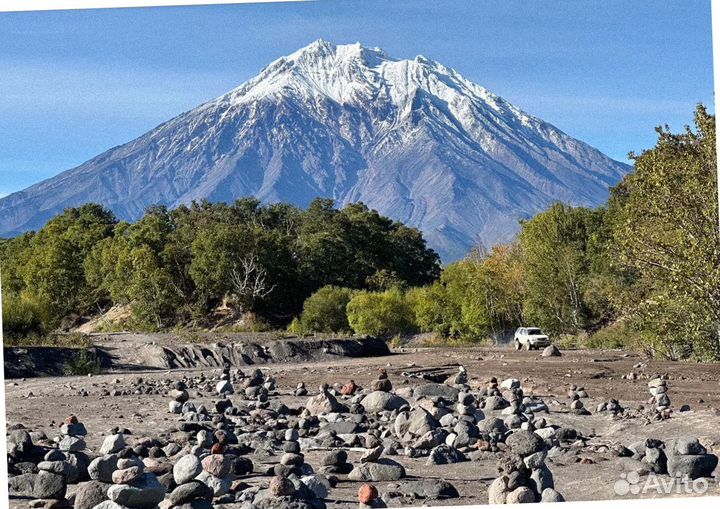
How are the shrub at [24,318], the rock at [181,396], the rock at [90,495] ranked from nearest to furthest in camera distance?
1. the rock at [90,495]
2. the rock at [181,396]
3. the shrub at [24,318]

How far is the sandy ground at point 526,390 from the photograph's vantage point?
8.75 m

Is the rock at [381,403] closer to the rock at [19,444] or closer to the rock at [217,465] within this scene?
the rock at [217,465]

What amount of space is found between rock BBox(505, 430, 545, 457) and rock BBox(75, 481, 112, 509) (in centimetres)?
486

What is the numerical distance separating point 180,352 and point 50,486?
22.4 m

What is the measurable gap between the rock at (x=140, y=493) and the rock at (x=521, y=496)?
2.91m

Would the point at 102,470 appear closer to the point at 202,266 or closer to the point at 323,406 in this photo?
the point at 323,406

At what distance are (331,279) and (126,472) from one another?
4886 cm

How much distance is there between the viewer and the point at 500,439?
11.0 m

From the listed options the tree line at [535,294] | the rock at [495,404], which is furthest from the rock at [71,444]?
the tree line at [535,294]

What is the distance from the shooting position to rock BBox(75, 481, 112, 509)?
6.99m

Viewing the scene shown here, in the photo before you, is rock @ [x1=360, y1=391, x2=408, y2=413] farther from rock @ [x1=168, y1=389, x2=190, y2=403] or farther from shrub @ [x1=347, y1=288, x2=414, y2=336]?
shrub @ [x1=347, y1=288, x2=414, y2=336]

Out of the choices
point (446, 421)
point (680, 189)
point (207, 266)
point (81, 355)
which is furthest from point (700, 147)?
point (207, 266)

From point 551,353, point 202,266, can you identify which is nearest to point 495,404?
point 551,353

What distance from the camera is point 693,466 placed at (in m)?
8.46
